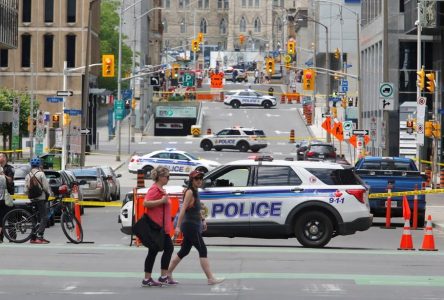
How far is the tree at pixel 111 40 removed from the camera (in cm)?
13375

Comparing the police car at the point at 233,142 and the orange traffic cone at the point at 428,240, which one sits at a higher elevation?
the police car at the point at 233,142

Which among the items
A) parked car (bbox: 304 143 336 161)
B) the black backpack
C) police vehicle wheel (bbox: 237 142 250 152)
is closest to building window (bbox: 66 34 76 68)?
police vehicle wheel (bbox: 237 142 250 152)

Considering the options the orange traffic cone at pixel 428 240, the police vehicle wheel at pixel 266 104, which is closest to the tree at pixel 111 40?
the police vehicle wheel at pixel 266 104

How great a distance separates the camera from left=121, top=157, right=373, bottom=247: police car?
2384 cm

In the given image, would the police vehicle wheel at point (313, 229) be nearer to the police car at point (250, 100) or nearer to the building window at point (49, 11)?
the building window at point (49, 11)

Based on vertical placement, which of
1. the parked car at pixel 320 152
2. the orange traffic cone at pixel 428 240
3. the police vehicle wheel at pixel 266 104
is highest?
the police vehicle wheel at pixel 266 104

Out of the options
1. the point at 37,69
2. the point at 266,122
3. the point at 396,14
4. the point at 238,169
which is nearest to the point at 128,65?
the point at 266,122

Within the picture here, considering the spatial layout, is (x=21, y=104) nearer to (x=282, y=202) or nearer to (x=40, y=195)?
(x=40, y=195)

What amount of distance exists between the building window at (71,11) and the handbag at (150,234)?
75.0m

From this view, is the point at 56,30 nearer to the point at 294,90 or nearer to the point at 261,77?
the point at 294,90

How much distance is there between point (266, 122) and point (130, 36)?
1378 inches

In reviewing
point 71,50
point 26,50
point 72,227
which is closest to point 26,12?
point 26,50

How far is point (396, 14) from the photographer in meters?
76.0

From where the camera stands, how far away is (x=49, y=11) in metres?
91.4
